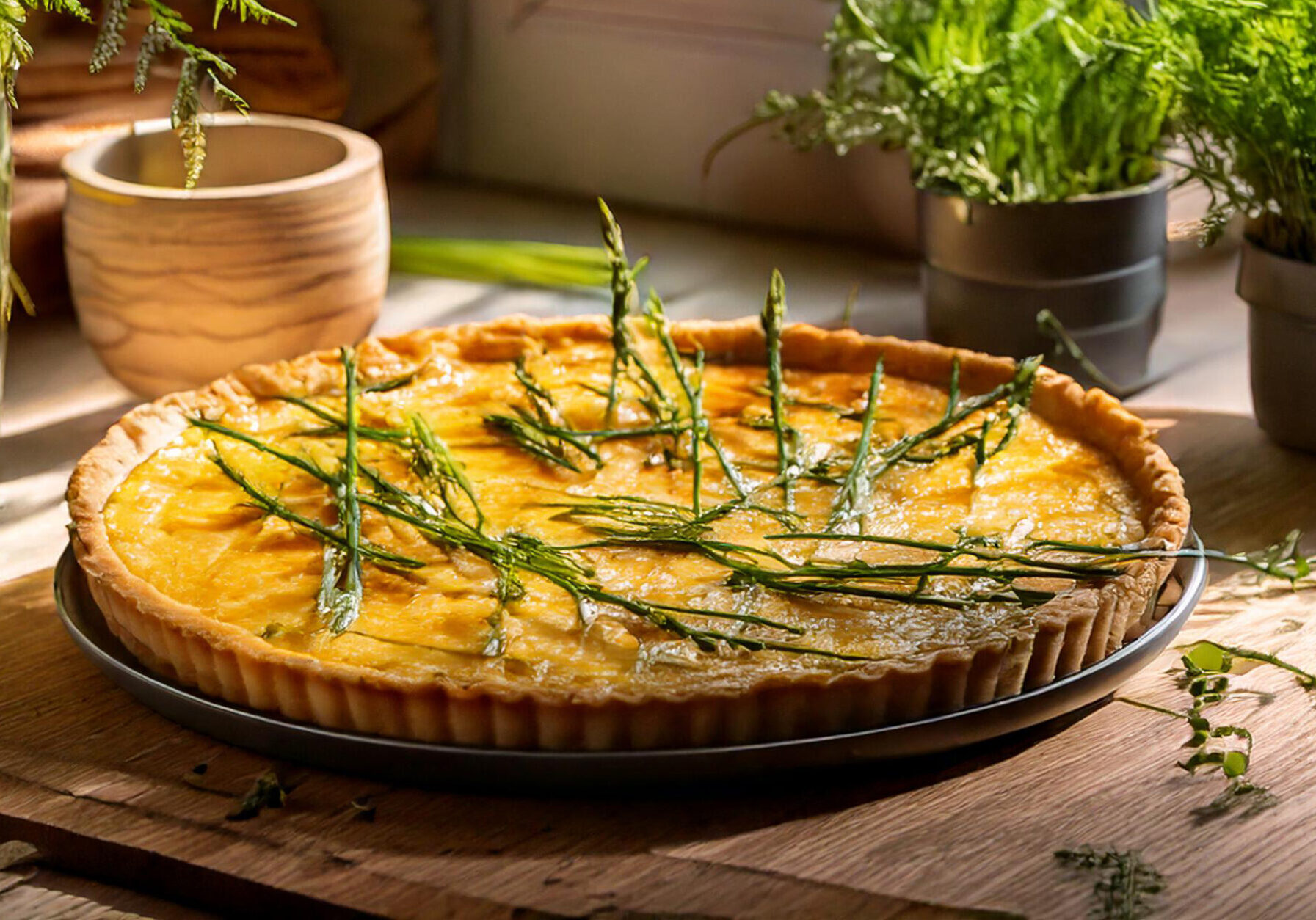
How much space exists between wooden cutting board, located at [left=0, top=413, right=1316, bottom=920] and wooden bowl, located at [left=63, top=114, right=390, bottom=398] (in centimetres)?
75

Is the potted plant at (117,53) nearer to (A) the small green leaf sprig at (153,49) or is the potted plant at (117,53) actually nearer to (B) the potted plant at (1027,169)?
(A) the small green leaf sprig at (153,49)

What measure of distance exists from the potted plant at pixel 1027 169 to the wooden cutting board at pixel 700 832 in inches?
36.2

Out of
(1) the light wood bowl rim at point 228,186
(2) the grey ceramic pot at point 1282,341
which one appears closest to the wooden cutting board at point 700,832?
(2) the grey ceramic pot at point 1282,341

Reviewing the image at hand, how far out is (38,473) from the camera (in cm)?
209

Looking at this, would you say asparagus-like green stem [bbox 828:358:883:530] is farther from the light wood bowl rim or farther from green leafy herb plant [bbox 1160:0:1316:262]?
the light wood bowl rim

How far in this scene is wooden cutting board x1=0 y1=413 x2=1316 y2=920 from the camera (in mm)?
1178

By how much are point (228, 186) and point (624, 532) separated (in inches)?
43.6

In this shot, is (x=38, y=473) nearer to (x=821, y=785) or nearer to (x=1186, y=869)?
(x=821, y=785)

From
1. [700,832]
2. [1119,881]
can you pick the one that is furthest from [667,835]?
[1119,881]

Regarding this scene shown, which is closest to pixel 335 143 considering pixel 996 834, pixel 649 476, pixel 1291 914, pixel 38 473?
Answer: pixel 38 473

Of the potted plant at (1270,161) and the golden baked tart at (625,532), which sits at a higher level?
the potted plant at (1270,161)

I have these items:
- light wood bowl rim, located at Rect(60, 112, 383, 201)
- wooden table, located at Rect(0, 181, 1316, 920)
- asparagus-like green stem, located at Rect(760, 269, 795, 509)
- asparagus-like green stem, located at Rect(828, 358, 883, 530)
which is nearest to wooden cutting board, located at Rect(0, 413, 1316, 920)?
A: wooden table, located at Rect(0, 181, 1316, 920)

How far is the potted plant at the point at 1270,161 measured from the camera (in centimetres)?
183

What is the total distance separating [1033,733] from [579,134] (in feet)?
7.92
